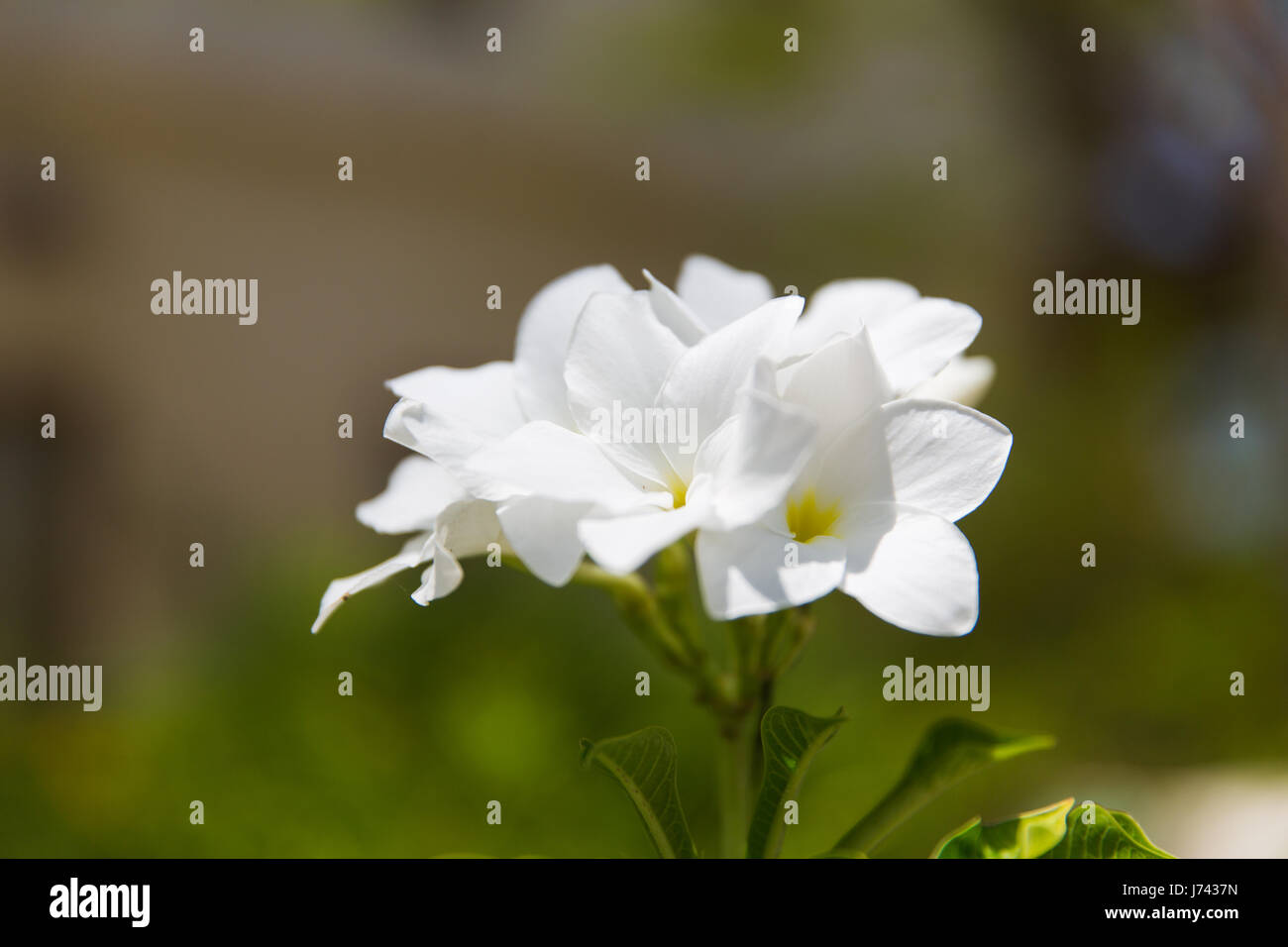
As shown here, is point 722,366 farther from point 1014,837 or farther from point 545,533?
point 1014,837

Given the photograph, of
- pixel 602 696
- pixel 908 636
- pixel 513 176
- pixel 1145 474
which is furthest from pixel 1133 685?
→ pixel 513 176

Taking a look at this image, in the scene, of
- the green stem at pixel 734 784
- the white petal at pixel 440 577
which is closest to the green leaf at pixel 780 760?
the green stem at pixel 734 784

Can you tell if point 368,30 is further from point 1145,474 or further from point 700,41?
point 1145,474

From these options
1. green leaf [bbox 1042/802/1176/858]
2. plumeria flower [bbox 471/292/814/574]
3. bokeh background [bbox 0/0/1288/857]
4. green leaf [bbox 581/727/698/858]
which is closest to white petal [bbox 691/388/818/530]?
plumeria flower [bbox 471/292/814/574]

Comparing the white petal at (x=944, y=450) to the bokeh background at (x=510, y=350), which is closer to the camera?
the white petal at (x=944, y=450)

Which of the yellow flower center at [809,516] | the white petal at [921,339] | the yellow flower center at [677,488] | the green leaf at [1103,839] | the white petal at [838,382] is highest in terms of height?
the white petal at [921,339]

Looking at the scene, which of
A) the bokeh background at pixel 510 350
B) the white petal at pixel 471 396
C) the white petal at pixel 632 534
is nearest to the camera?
the white petal at pixel 632 534

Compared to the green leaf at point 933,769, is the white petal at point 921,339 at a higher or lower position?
higher

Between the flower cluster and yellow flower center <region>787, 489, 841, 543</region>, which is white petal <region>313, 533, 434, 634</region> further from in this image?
yellow flower center <region>787, 489, 841, 543</region>

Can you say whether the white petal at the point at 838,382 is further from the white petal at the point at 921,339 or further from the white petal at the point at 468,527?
the white petal at the point at 468,527
